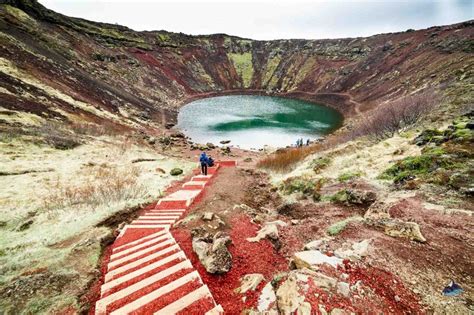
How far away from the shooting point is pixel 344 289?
4324mm

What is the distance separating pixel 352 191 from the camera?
967 cm

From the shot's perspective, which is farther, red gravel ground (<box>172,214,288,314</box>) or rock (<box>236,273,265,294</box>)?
rock (<box>236,273,265,294</box>)

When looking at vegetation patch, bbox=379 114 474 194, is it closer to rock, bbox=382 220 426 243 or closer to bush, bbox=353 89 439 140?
rock, bbox=382 220 426 243

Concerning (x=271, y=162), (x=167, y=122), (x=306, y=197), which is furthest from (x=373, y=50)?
(x=306, y=197)

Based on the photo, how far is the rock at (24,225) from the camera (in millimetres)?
8616

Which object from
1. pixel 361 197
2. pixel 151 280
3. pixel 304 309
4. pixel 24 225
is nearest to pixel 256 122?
pixel 361 197

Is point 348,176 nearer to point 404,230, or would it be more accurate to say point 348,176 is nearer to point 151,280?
point 404,230

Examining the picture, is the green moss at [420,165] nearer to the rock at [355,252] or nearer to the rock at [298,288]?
the rock at [355,252]

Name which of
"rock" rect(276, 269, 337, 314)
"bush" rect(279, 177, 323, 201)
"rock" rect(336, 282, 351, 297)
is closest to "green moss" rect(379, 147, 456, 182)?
"bush" rect(279, 177, 323, 201)

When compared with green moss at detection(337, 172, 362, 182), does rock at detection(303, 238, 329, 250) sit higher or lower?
lower

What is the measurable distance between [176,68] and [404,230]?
90.6m

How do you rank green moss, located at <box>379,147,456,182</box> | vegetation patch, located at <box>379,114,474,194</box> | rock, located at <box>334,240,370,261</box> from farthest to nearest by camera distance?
green moss, located at <box>379,147,456,182</box> → vegetation patch, located at <box>379,114,474,194</box> → rock, located at <box>334,240,370,261</box>

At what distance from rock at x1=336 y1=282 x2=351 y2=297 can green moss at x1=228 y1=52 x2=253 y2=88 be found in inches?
3981

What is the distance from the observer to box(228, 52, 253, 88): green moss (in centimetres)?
10362
